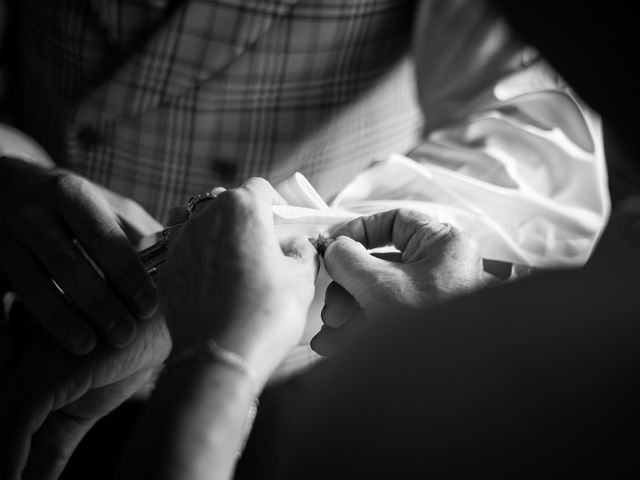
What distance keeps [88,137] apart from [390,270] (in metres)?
0.44

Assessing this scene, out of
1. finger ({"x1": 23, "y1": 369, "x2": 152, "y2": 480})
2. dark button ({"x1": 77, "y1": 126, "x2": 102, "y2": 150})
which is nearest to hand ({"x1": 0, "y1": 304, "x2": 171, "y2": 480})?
finger ({"x1": 23, "y1": 369, "x2": 152, "y2": 480})

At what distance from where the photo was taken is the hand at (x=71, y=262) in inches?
18.4

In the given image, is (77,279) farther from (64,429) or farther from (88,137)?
(88,137)

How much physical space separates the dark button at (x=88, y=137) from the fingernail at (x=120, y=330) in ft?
0.99

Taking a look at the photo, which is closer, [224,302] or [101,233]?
[224,302]

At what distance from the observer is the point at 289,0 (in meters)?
0.59

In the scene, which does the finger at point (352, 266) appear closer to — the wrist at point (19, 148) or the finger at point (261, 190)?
the finger at point (261, 190)

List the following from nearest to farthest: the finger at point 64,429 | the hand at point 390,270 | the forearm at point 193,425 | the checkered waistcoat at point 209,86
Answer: the forearm at point 193,425 → the hand at point 390,270 → the finger at point 64,429 → the checkered waistcoat at point 209,86

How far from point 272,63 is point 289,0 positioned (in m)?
0.07

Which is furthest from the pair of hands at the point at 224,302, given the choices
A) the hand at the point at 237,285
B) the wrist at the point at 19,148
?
the wrist at the point at 19,148

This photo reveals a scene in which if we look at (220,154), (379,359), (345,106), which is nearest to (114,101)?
(220,154)

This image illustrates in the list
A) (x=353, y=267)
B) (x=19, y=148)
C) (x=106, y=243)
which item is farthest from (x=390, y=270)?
(x=19, y=148)

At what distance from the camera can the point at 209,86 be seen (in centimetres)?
64

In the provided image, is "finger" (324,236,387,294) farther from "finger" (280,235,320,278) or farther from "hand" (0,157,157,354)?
"hand" (0,157,157,354)
